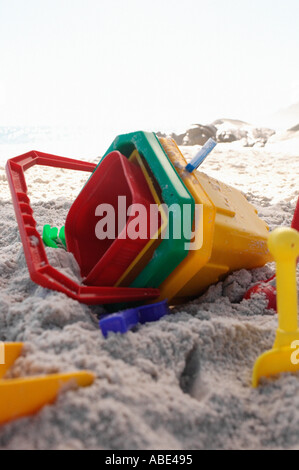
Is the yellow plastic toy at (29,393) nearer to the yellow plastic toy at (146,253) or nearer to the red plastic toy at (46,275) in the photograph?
the red plastic toy at (46,275)

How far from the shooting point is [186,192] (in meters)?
0.97

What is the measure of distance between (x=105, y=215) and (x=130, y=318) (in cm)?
43

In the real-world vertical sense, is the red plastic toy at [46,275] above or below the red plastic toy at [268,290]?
above

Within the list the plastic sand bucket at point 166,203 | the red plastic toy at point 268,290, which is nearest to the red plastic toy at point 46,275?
the plastic sand bucket at point 166,203

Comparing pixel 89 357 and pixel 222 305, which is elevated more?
pixel 89 357

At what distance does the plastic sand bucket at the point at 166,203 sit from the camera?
3.08ft

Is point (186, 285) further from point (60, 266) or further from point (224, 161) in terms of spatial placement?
point (224, 161)

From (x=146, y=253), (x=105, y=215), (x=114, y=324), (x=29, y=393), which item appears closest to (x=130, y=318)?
(x=114, y=324)

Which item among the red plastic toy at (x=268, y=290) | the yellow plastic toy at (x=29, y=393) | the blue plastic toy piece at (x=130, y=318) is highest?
the yellow plastic toy at (x=29, y=393)

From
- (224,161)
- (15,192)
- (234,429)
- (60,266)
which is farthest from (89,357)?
(224,161)

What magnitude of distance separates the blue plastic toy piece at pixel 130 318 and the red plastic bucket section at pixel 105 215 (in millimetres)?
135

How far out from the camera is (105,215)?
3.86 ft

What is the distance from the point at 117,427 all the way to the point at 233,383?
0.27 m

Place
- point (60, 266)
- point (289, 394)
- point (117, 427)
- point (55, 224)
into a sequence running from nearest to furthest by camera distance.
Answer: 1. point (117, 427)
2. point (289, 394)
3. point (60, 266)
4. point (55, 224)
